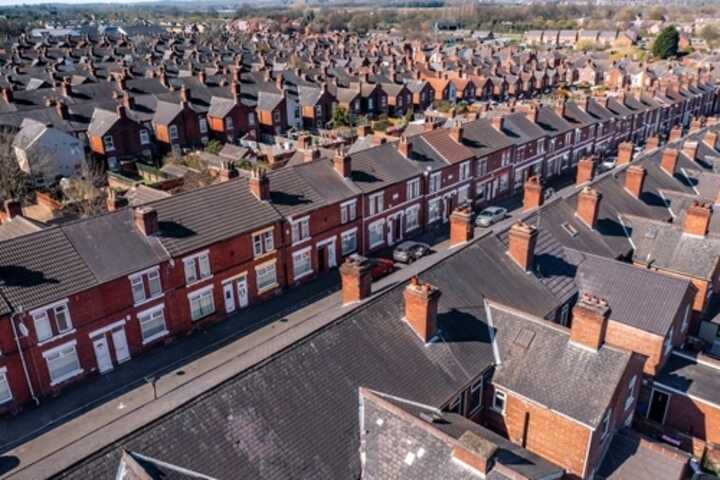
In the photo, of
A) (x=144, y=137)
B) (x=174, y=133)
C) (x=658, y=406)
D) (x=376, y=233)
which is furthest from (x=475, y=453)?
(x=174, y=133)

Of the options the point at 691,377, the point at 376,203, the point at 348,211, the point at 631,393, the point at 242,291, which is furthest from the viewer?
the point at 376,203

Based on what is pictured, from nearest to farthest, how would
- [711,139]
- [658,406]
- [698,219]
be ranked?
[658,406] < [698,219] < [711,139]

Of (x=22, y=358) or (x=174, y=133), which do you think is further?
(x=174, y=133)

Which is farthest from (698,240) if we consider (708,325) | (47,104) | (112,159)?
(47,104)

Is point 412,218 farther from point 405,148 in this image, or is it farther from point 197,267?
point 197,267

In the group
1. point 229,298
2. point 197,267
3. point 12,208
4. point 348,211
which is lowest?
point 229,298

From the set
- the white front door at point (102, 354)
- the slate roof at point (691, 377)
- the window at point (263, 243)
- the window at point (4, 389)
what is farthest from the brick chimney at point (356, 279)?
the window at point (4, 389)

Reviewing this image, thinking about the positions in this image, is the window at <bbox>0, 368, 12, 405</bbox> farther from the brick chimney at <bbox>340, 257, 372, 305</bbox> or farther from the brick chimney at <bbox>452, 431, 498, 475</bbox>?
the brick chimney at <bbox>452, 431, 498, 475</bbox>

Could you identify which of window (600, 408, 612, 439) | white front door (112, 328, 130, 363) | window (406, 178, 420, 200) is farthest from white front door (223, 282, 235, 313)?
window (600, 408, 612, 439)

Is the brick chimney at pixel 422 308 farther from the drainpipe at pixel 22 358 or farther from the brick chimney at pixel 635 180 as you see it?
the brick chimney at pixel 635 180
